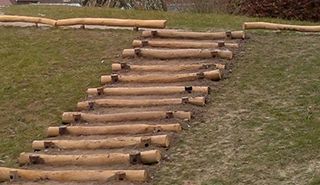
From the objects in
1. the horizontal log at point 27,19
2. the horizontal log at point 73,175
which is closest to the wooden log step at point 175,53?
the horizontal log at point 27,19

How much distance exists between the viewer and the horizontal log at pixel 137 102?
841cm

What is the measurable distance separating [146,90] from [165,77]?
0.40m

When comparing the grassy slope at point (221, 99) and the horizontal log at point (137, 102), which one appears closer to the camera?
the grassy slope at point (221, 99)

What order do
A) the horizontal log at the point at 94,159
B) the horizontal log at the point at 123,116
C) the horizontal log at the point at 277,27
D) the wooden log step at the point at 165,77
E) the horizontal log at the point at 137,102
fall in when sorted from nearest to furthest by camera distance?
1. the horizontal log at the point at 94,159
2. the horizontal log at the point at 123,116
3. the horizontal log at the point at 137,102
4. the wooden log step at the point at 165,77
5. the horizontal log at the point at 277,27

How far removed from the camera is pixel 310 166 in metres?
6.70

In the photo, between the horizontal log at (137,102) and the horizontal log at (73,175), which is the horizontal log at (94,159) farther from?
the horizontal log at (137,102)

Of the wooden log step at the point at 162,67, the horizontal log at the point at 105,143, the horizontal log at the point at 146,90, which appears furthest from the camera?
the wooden log step at the point at 162,67

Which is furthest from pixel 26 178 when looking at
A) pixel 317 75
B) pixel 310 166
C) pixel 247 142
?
pixel 317 75

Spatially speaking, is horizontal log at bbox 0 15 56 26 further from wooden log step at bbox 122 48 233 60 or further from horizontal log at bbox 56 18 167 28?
wooden log step at bbox 122 48 233 60

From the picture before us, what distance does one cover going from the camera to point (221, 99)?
857cm

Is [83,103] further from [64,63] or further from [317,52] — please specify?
[317,52]

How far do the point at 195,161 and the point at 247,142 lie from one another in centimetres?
61

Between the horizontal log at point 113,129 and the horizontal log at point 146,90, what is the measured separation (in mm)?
996

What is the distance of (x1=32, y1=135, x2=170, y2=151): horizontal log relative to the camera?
748 cm
